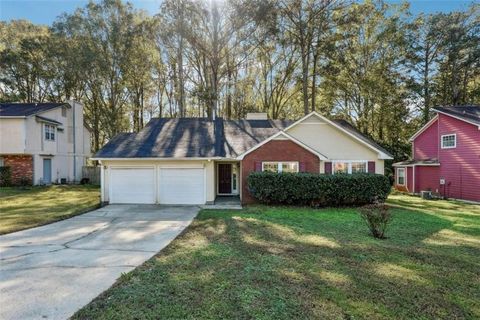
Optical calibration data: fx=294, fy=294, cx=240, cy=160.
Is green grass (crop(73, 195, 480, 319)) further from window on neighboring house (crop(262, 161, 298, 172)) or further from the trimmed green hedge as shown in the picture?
window on neighboring house (crop(262, 161, 298, 172))

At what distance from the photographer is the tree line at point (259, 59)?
953 inches

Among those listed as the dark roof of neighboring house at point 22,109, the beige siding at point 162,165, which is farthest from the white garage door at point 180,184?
the dark roof of neighboring house at point 22,109

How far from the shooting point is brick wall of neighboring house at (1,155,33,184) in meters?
22.2

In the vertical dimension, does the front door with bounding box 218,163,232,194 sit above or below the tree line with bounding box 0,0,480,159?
below

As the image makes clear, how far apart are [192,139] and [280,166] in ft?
17.4

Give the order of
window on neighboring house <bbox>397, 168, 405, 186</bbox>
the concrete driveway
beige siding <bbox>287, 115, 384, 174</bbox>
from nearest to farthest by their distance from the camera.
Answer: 1. the concrete driveway
2. beige siding <bbox>287, 115, 384, 174</bbox>
3. window on neighboring house <bbox>397, 168, 405, 186</bbox>

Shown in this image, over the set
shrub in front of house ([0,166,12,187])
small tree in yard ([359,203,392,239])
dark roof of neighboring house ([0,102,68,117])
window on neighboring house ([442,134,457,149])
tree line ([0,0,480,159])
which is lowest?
small tree in yard ([359,203,392,239])

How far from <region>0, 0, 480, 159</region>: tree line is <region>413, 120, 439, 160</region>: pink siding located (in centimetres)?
455

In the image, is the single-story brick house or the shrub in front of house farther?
the shrub in front of house

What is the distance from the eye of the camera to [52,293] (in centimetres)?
457

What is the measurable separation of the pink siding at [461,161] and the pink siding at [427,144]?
2.58ft

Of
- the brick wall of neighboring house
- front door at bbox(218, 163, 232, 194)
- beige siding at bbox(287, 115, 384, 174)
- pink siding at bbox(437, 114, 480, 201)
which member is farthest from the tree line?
front door at bbox(218, 163, 232, 194)

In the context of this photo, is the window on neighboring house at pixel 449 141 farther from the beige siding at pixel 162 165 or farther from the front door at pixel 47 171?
the front door at pixel 47 171

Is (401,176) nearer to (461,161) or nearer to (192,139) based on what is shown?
(461,161)
